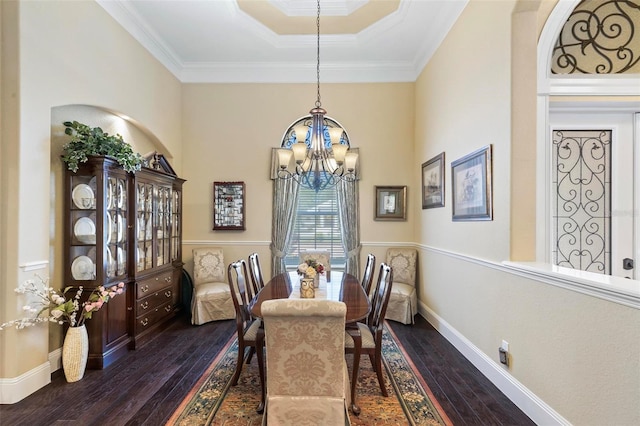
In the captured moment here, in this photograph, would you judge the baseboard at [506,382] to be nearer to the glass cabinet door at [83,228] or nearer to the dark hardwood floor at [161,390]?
the dark hardwood floor at [161,390]

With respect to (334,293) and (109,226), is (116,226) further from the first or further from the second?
(334,293)

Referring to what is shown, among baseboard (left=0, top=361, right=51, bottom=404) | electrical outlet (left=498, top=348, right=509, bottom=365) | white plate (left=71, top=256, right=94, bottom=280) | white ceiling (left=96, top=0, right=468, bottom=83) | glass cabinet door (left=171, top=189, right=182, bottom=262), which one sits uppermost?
white ceiling (left=96, top=0, right=468, bottom=83)

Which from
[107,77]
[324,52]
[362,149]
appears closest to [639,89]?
[362,149]

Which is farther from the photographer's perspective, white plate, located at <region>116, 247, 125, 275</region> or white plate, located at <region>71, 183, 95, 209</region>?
white plate, located at <region>116, 247, 125, 275</region>

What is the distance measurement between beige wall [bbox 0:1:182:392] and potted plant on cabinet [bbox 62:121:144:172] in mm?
143

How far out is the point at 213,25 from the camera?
3896 millimetres

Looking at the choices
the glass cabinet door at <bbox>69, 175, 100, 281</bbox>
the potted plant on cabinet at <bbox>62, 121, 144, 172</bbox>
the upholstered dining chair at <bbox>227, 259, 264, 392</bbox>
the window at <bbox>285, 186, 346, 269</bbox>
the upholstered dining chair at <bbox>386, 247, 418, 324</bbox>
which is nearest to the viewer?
the upholstered dining chair at <bbox>227, 259, 264, 392</bbox>

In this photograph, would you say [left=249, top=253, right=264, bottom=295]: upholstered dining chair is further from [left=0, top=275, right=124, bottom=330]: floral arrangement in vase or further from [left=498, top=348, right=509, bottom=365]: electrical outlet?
[left=498, top=348, right=509, bottom=365]: electrical outlet

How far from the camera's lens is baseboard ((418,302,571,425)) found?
81.6 inches

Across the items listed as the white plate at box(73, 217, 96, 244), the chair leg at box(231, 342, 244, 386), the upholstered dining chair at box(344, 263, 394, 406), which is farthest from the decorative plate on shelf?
the upholstered dining chair at box(344, 263, 394, 406)

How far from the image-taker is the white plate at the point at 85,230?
9.56ft

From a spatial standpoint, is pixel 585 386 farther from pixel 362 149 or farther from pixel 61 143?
pixel 61 143

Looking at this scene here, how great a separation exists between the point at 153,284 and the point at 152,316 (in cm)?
38

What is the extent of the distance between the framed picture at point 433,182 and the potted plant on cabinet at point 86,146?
3.54m
